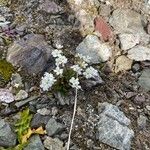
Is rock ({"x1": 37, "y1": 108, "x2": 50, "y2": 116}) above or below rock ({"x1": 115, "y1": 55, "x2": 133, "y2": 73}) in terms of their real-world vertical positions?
below

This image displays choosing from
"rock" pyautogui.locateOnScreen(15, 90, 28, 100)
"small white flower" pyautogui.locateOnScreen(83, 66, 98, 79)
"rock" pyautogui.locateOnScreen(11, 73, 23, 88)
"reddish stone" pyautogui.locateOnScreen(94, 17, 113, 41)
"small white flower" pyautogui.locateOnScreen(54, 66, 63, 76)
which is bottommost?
"rock" pyautogui.locateOnScreen(15, 90, 28, 100)

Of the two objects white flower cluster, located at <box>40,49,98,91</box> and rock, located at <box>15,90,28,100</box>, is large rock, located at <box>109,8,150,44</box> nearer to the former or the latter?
white flower cluster, located at <box>40,49,98,91</box>

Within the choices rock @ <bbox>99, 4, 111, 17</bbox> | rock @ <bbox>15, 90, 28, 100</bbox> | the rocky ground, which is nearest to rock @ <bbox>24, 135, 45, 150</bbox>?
the rocky ground

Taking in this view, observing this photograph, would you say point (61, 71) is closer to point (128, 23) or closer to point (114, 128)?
point (114, 128)

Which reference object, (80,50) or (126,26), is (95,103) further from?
(126,26)

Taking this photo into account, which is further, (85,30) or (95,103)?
(85,30)

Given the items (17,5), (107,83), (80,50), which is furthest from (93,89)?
(17,5)

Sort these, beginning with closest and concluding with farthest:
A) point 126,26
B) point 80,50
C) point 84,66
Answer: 1. point 84,66
2. point 80,50
3. point 126,26
